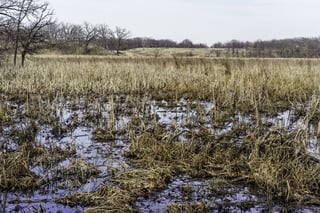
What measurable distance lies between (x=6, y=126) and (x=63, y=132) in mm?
1233

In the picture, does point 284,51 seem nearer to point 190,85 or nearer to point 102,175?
point 190,85

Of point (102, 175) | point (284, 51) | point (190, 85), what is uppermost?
point (284, 51)

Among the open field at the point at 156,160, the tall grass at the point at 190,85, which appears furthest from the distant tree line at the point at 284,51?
the open field at the point at 156,160

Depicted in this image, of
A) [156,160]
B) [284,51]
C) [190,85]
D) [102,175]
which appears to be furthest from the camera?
[284,51]

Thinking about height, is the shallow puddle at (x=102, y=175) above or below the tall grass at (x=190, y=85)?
below

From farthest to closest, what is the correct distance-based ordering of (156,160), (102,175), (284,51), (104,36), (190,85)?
(104,36) → (284,51) → (190,85) → (156,160) → (102,175)

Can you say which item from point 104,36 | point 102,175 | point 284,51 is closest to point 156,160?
point 102,175

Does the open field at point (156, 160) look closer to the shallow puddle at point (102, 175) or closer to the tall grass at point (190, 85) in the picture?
the shallow puddle at point (102, 175)

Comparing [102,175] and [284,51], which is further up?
[284,51]

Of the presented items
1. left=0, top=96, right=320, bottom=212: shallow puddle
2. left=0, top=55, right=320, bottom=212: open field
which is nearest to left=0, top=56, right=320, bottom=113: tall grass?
left=0, top=55, right=320, bottom=212: open field

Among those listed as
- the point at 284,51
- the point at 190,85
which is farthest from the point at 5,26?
the point at 284,51

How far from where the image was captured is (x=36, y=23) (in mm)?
18688

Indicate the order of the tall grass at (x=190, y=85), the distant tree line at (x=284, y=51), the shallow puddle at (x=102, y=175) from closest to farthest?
the shallow puddle at (x=102, y=175) → the tall grass at (x=190, y=85) → the distant tree line at (x=284, y=51)

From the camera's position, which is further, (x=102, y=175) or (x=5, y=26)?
(x=5, y=26)
